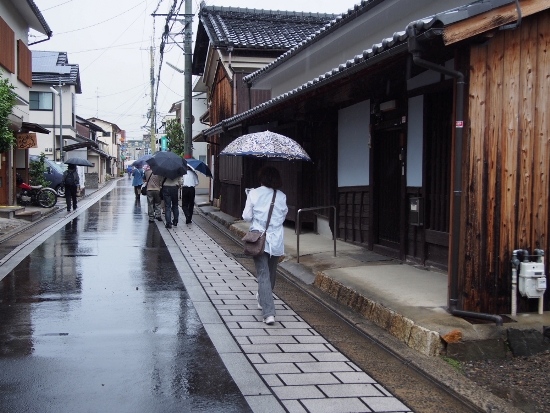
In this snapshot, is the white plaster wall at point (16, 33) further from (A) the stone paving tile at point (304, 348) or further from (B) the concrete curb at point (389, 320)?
(A) the stone paving tile at point (304, 348)

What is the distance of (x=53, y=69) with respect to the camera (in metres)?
41.6

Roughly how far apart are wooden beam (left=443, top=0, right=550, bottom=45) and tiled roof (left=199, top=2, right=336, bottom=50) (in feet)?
56.9

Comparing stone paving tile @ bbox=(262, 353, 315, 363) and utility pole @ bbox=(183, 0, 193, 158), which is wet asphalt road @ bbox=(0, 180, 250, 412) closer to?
stone paving tile @ bbox=(262, 353, 315, 363)

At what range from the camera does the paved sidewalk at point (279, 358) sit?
4.50m

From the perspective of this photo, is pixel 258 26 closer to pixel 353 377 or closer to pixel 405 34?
pixel 405 34

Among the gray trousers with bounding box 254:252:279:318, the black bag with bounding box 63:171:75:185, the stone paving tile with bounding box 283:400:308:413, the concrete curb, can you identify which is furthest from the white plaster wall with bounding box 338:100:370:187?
the black bag with bounding box 63:171:75:185

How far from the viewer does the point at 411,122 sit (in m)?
9.20

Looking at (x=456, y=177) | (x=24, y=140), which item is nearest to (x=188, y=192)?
(x=24, y=140)

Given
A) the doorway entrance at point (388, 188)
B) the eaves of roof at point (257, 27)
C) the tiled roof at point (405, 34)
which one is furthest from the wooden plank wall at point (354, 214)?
the eaves of roof at point (257, 27)

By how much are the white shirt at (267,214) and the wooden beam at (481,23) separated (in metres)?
2.53

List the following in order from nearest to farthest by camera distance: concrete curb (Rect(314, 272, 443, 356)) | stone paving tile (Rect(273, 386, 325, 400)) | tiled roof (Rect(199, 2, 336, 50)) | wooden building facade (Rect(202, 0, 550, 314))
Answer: stone paving tile (Rect(273, 386, 325, 400))
concrete curb (Rect(314, 272, 443, 356))
wooden building facade (Rect(202, 0, 550, 314))
tiled roof (Rect(199, 2, 336, 50))

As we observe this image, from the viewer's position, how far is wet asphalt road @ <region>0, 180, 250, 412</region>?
175 inches

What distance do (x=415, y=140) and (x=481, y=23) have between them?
356cm

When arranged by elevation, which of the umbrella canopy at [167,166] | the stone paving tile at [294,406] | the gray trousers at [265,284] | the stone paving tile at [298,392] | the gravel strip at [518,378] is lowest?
the gravel strip at [518,378]
